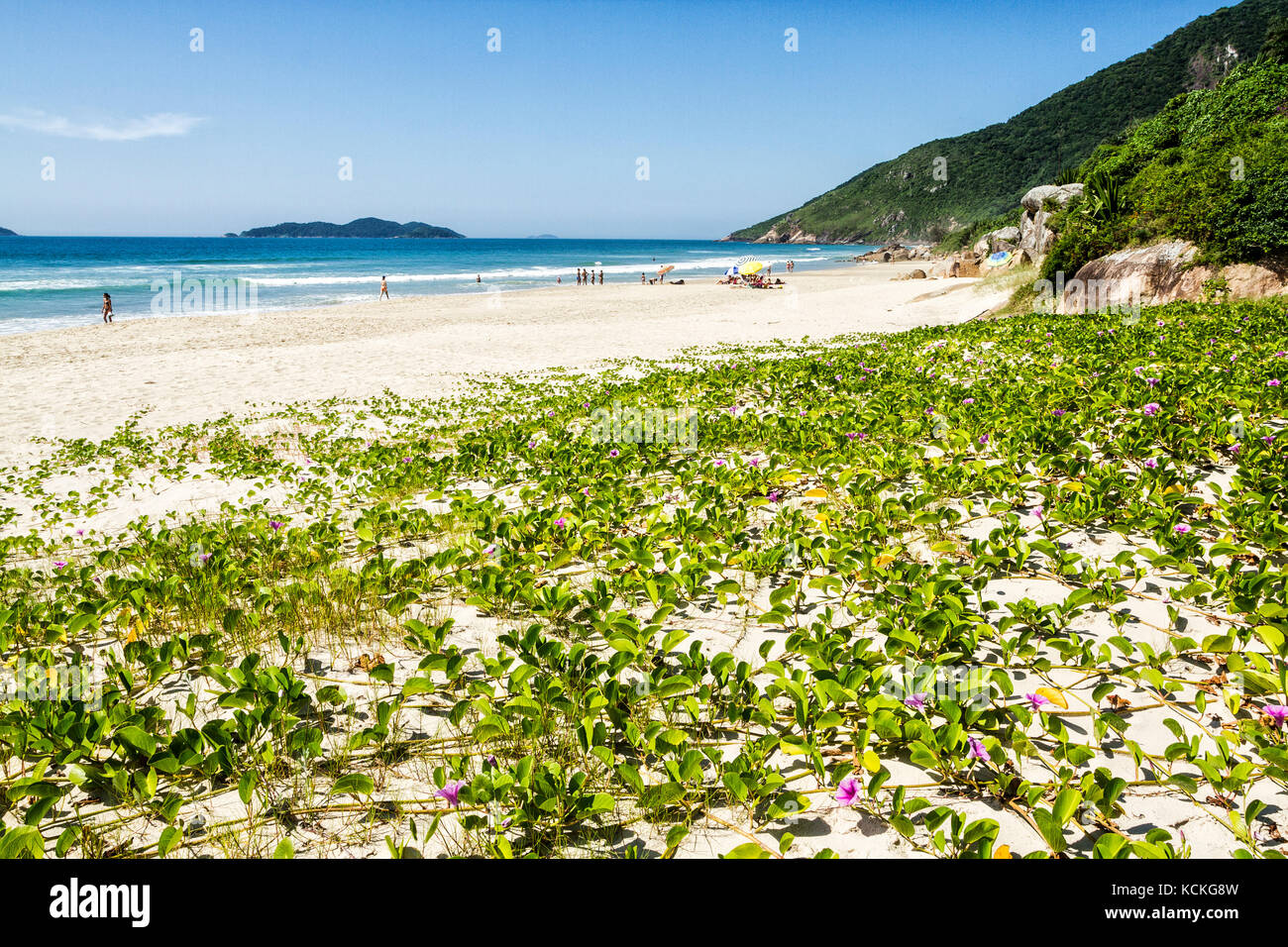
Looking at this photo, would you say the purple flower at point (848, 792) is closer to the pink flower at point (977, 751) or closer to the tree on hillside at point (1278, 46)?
the pink flower at point (977, 751)

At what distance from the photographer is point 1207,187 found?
47.2 ft

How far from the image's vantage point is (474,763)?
2701mm

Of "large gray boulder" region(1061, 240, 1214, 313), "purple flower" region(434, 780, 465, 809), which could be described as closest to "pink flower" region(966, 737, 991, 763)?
"purple flower" region(434, 780, 465, 809)

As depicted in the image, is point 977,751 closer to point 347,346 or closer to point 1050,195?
point 347,346

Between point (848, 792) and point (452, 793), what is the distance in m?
1.31

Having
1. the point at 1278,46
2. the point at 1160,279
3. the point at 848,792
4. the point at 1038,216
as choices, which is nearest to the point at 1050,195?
the point at 1038,216

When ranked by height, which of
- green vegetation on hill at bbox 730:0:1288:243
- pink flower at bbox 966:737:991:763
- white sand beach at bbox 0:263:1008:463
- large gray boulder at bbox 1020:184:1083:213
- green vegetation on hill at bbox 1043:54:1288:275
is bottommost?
pink flower at bbox 966:737:991:763

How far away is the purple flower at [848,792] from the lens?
90.4 inches

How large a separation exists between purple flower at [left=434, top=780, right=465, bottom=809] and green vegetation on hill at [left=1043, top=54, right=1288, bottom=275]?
16982 mm

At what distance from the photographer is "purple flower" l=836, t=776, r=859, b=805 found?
7.53 ft

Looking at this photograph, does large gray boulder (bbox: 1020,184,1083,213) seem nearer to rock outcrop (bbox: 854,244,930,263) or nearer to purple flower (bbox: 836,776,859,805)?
purple flower (bbox: 836,776,859,805)

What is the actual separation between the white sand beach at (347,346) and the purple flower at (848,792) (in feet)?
37.5

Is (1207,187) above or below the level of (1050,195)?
below

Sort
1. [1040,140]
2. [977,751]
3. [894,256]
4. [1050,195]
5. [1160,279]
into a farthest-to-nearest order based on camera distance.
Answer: [1040,140], [894,256], [1050,195], [1160,279], [977,751]
